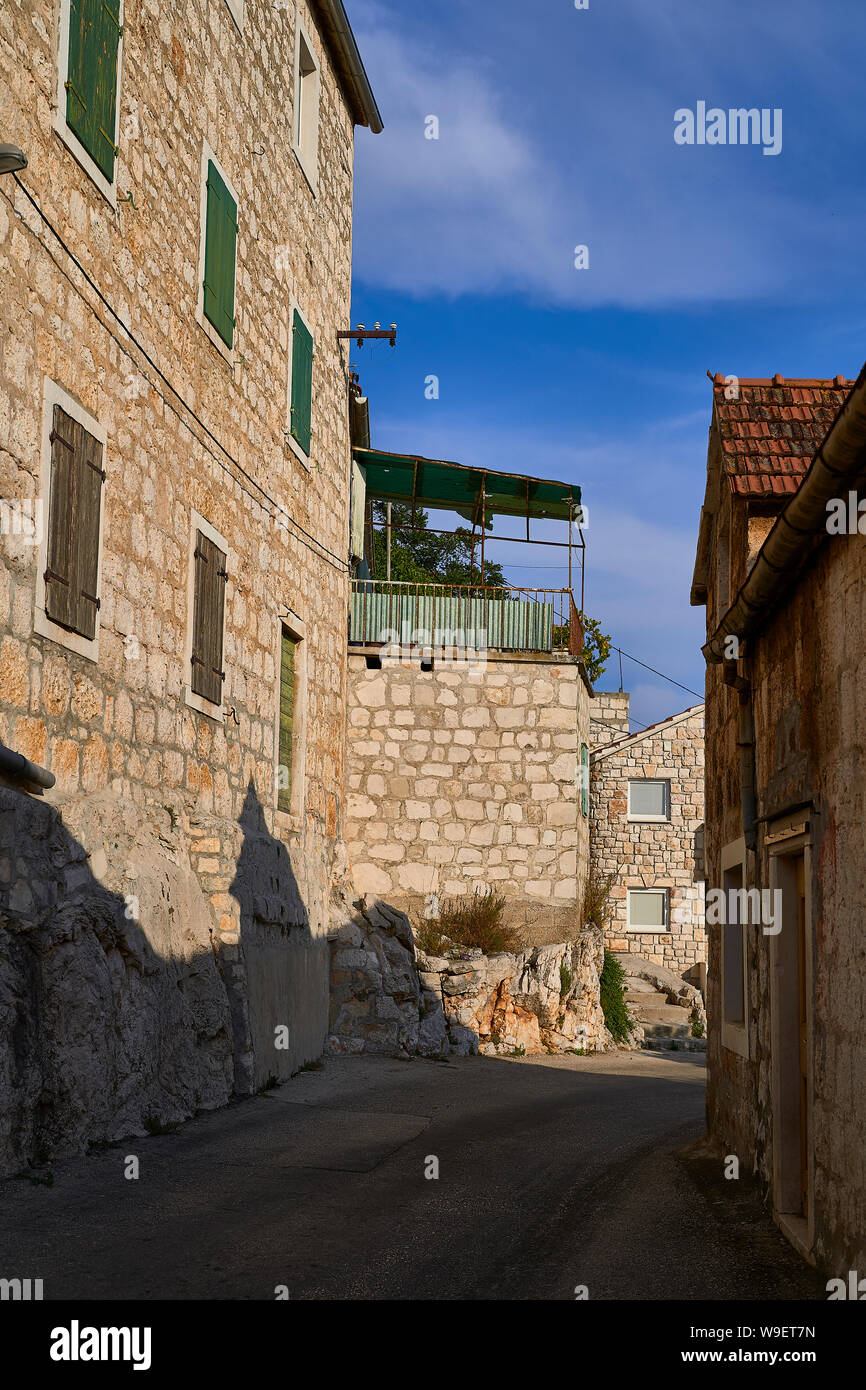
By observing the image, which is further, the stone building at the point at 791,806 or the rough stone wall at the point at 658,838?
the rough stone wall at the point at 658,838

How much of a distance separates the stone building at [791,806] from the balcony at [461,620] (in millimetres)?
9034

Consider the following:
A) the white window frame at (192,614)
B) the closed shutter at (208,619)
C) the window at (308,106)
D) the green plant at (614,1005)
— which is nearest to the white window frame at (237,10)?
the window at (308,106)

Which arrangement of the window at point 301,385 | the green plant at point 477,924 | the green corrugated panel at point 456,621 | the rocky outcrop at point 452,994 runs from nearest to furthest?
1. the window at point 301,385
2. the rocky outcrop at point 452,994
3. the green plant at point 477,924
4. the green corrugated panel at point 456,621

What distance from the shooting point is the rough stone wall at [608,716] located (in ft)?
103

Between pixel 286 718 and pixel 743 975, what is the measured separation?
7.53 meters

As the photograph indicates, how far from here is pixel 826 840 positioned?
19.7 feet

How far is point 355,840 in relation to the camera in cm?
1925

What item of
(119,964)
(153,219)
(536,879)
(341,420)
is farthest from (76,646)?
(536,879)

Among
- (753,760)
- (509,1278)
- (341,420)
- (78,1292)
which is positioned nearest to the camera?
(78,1292)

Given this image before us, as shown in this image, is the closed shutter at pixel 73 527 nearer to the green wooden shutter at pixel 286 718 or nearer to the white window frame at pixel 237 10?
the green wooden shutter at pixel 286 718

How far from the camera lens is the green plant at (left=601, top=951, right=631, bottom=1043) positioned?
2111 cm

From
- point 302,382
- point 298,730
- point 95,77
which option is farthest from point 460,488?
point 95,77

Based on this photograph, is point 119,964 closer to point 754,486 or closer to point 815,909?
point 815,909

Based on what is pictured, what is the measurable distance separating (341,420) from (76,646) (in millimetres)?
10140
